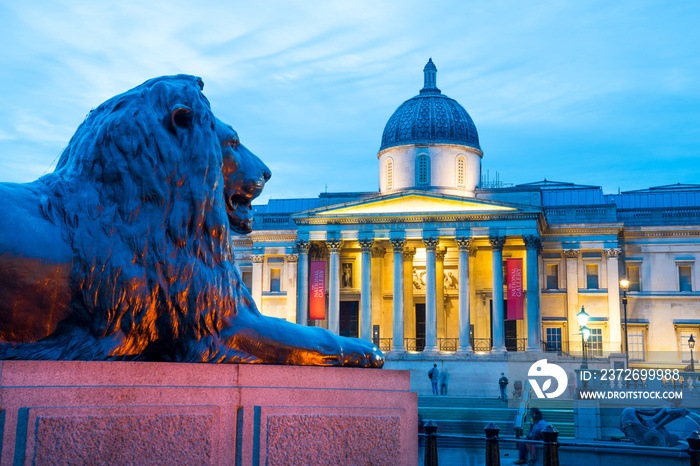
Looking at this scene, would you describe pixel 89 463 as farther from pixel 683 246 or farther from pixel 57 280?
pixel 683 246

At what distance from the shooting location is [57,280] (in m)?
4.05

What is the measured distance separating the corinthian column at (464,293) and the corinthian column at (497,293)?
53.9 inches

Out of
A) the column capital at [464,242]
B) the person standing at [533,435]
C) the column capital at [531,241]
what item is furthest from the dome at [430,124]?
the person standing at [533,435]

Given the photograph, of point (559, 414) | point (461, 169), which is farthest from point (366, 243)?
point (559, 414)

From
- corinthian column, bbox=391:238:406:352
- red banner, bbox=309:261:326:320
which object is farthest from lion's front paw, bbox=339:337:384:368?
corinthian column, bbox=391:238:406:352

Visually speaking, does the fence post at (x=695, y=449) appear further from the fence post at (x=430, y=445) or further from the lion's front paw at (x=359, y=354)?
the lion's front paw at (x=359, y=354)

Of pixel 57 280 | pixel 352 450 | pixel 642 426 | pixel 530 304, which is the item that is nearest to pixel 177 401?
pixel 57 280

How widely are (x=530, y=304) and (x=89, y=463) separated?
140 ft

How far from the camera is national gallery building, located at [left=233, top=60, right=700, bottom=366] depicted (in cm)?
4472

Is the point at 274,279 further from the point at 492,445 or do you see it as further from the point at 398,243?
the point at 492,445

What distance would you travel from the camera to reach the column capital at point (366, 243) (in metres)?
45.9

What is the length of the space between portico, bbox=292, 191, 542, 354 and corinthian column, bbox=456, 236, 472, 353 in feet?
0.18

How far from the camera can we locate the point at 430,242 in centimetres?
4488

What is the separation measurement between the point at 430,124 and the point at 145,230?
160ft
